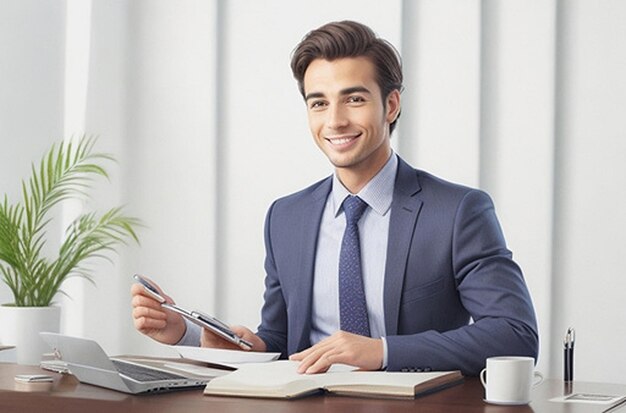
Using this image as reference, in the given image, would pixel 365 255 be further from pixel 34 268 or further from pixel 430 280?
pixel 34 268

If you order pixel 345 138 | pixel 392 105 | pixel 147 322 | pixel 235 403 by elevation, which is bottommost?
pixel 235 403

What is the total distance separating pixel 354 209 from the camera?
2.73m

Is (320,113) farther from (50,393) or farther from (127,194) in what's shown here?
(127,194)

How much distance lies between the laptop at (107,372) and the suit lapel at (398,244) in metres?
0.72

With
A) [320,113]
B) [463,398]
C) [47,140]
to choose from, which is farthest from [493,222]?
[47,140]

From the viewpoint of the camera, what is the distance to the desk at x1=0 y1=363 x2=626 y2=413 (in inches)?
68.4

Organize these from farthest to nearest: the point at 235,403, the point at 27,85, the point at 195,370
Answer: the point at 27,85 < the point at 195,370 < the point at 235,403

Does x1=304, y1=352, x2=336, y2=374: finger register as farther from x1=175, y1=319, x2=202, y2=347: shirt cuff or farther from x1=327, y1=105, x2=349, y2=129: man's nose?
x1=327, y1=105, x2=349, y2=129: man's nose

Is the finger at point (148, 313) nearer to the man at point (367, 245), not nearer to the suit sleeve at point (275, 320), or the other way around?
the man at point (367, 245)

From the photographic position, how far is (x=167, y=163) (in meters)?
4.54

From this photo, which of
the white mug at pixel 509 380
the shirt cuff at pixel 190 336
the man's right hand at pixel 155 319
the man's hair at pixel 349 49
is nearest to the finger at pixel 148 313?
the man's right hand at pixel 155 319

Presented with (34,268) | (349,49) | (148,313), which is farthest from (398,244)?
(34,268)

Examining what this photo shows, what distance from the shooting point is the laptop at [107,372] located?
1.92 meters

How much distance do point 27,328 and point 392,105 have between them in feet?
3.79
